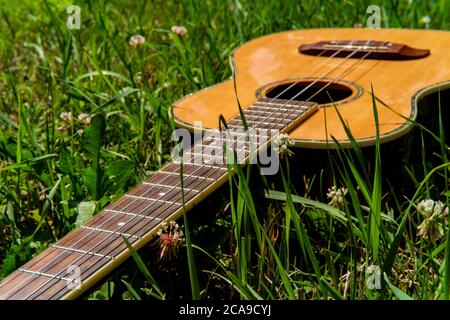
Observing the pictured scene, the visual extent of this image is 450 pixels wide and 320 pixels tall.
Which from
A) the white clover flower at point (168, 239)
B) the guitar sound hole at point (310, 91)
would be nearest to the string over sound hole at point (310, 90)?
A: the guitar sound hole at point (310, 91)

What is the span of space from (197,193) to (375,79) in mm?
1011

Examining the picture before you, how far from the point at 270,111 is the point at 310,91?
318 mm

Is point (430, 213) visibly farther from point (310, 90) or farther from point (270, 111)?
point (310, 90)

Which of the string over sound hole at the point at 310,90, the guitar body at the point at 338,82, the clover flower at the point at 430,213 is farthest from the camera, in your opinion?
the string over sound hole at the point at 310,90

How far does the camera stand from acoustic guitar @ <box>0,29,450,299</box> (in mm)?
1505

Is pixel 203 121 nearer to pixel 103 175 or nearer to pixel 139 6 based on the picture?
pixel 103 175

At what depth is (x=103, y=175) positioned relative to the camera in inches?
85.0

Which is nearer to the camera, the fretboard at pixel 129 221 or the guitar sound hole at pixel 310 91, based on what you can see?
the fretboard at pixel 129 221

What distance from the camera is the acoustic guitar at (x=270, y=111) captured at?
4.94 ft

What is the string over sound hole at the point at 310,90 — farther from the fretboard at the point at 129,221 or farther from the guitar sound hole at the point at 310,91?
the fretboard at the point at 129,221

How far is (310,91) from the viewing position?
2.53 metres

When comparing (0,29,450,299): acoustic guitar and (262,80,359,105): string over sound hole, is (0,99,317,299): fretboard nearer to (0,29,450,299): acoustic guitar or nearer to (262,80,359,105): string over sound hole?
(0,29,450,299): acoustic guitar

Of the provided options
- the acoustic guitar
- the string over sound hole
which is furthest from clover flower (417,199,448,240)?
the string over sound hole

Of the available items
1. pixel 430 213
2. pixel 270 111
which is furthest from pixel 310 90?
pixel 430 213
